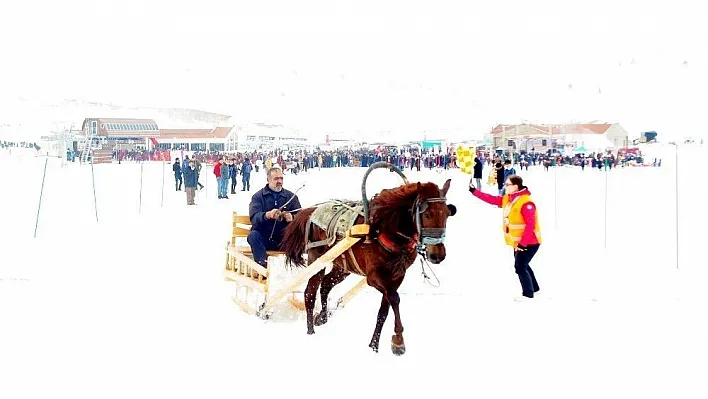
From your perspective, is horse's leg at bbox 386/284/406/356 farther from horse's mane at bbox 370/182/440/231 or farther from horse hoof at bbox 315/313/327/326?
horse hoof at bbox 315/313/327/326

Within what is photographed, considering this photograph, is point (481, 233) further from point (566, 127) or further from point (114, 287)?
point (566, 127)

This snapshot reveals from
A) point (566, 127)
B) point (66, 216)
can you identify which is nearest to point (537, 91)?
point (566, 127)

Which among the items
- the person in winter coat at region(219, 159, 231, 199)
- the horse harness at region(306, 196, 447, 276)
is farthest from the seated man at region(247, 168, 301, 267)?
the person in winter coat at region(219, 159, 231, 199)

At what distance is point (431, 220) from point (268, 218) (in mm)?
2275

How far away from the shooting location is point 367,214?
6.46m

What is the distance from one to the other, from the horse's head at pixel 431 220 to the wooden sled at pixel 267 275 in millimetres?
571

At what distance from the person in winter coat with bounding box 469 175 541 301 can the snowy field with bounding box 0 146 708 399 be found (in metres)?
0.36

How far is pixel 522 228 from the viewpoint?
8492 millimetres

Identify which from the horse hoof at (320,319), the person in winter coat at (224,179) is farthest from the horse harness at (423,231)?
the person in winter coat at (224,179)

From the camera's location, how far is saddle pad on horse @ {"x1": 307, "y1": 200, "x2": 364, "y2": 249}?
6773 mm

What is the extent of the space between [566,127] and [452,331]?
62699 millimetres

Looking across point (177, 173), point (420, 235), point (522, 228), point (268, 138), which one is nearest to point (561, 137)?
point (268, 138)

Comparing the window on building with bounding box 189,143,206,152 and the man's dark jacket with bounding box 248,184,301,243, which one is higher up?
the window on building with bounding box 189,143,206,152

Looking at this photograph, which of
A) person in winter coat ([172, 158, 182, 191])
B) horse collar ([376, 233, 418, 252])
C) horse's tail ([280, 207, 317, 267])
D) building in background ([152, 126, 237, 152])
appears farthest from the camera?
building in background ([152, 126, 237, 152])
